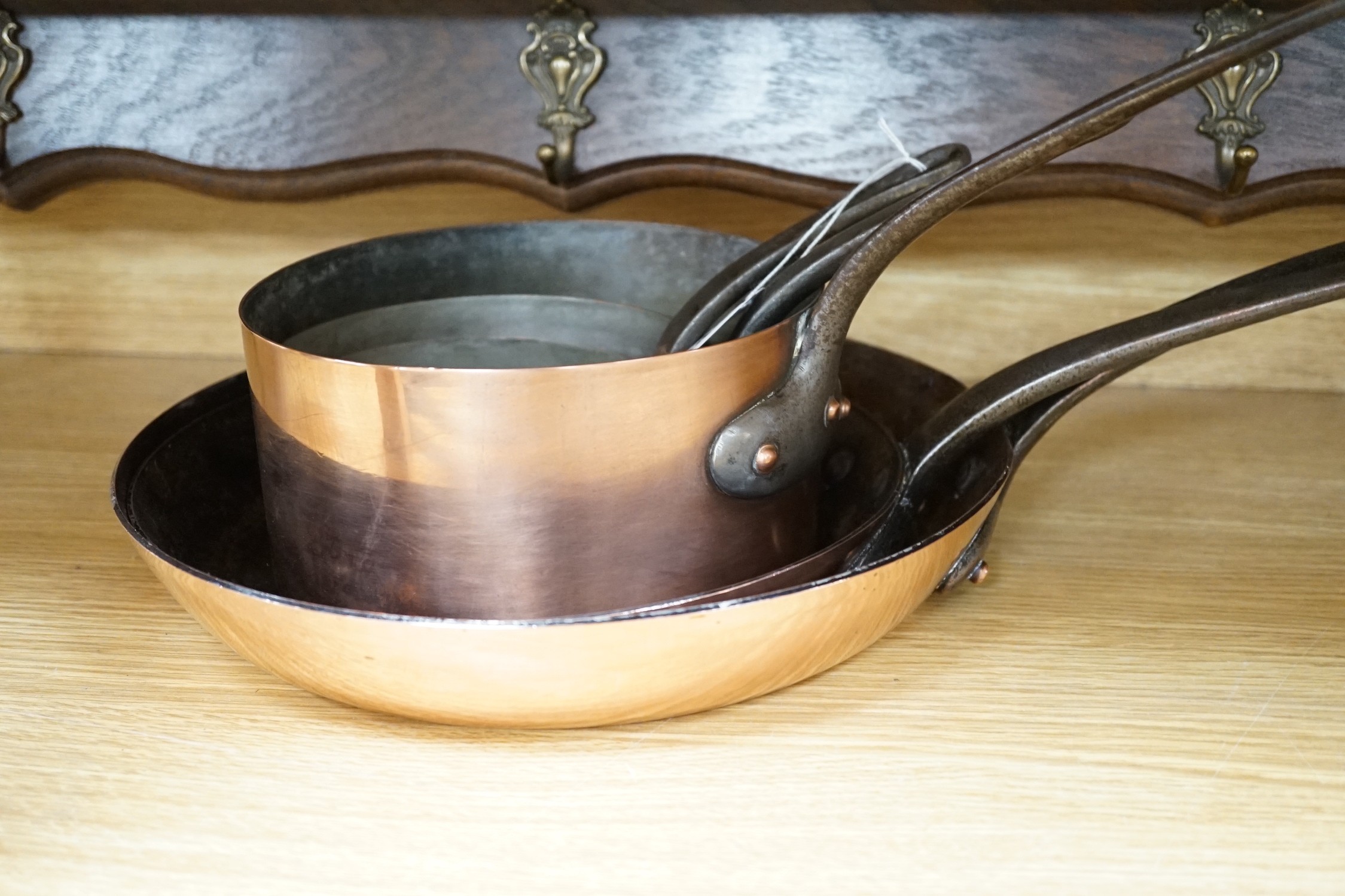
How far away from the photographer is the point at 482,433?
352 mm

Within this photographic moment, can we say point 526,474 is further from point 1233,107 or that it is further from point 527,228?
point 1233,107

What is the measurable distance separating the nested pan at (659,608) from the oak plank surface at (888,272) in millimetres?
243

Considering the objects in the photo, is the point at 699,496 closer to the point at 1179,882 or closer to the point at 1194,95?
the point at 1179,882

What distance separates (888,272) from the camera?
72cm

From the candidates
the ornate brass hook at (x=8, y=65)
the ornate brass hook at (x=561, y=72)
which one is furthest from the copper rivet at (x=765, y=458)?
the ornate brass hook at (x=8, y=65)

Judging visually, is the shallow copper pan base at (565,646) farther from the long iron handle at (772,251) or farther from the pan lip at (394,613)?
the long iron handle at (772,251)

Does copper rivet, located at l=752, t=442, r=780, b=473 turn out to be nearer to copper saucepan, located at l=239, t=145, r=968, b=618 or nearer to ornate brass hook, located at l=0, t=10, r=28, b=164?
copper saucepan, located at l=239, t=145, r=968, b=618

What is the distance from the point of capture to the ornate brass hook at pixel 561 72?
0.56m

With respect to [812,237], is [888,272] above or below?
A: below

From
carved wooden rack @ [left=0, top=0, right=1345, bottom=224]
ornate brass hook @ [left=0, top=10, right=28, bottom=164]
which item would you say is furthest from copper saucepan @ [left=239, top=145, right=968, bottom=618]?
ornate brass hook @ [left=0, top=10, right=28, bottom=164]

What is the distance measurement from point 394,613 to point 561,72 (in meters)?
0.30

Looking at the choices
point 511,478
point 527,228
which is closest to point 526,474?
point 511,478

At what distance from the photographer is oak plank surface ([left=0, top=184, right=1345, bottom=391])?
704 millimetres

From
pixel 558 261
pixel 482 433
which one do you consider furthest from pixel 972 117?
pixel 482 433
